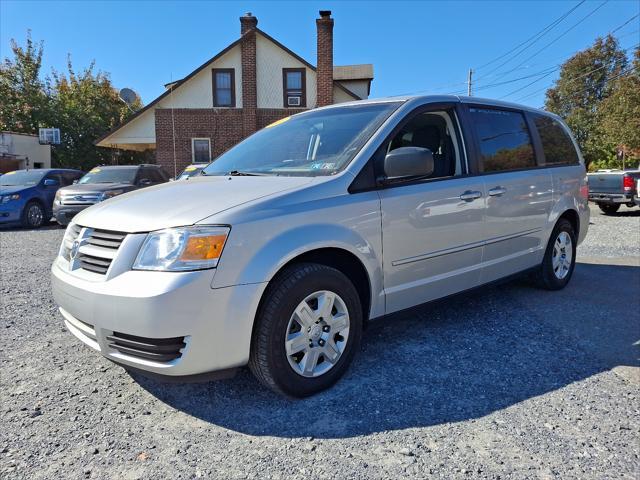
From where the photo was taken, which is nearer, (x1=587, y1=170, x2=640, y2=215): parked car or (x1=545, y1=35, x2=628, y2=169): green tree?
(x1=587, y1=170, x2=640, y2=215): parked car

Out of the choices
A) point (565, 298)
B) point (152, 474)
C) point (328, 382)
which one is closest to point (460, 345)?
point (328, 382)

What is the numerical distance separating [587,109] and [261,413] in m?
51.0

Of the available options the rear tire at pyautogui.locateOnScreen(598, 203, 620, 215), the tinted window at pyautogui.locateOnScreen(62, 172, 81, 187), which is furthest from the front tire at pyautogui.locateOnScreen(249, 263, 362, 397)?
the rear tire at pyautogui.locateOnScreen(598, 203, 620, 215)

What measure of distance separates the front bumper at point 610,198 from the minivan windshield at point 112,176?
12.9 metres

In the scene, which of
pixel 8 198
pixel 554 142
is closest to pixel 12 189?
pixel 8 198

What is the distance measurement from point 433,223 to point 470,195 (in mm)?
527

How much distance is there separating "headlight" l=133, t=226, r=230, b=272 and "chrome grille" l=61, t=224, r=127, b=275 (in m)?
0.23

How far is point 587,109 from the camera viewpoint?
147 ft

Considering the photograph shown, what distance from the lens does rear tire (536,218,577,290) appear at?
4.98 meters

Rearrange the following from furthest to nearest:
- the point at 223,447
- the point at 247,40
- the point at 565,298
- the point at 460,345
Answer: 1. the point at 247,40
2. the point at 565,298
3. the point at 460,345
4. the point at 223,447

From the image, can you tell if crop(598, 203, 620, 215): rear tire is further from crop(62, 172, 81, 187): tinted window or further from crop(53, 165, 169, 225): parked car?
crop(62, 172, 81, 187): tinted window

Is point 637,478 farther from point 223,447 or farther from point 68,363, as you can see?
point 68,363

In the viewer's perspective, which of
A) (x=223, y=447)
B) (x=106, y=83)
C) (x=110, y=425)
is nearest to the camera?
(x=223, y=447)

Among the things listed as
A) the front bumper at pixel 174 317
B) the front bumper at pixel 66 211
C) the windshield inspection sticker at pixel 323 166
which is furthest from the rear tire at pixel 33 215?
the windshield inspection sticker at pixel 323 166
